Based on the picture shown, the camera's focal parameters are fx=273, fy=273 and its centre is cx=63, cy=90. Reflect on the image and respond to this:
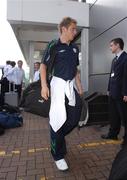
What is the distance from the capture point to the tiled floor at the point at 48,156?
3387mm

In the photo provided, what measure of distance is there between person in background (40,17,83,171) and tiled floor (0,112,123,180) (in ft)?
0.79

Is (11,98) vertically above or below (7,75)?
below

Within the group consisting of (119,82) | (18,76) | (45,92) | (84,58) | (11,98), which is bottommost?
(11,98)

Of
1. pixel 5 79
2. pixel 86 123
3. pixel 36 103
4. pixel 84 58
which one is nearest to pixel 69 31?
pixel 36 103

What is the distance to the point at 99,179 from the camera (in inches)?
127

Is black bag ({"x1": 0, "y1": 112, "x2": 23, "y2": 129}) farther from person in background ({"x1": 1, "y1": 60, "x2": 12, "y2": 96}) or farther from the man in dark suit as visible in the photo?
person in background ({"x1": 1, "y1": 60, "x2": 12, "y2": 96})

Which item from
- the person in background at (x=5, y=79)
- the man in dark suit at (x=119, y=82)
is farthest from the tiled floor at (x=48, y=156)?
the person in background at (x=5, y=79)

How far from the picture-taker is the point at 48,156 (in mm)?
4094

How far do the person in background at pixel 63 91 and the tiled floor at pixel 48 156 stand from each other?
0.24 m

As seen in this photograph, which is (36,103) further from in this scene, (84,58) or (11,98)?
(11,98)

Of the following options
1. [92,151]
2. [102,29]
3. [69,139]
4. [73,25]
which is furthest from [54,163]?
[102,29]

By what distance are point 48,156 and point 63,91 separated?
1.23m

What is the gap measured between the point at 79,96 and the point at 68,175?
101cm

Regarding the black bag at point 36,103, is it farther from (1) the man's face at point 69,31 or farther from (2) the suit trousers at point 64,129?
(1) the man's face at point 69,31
